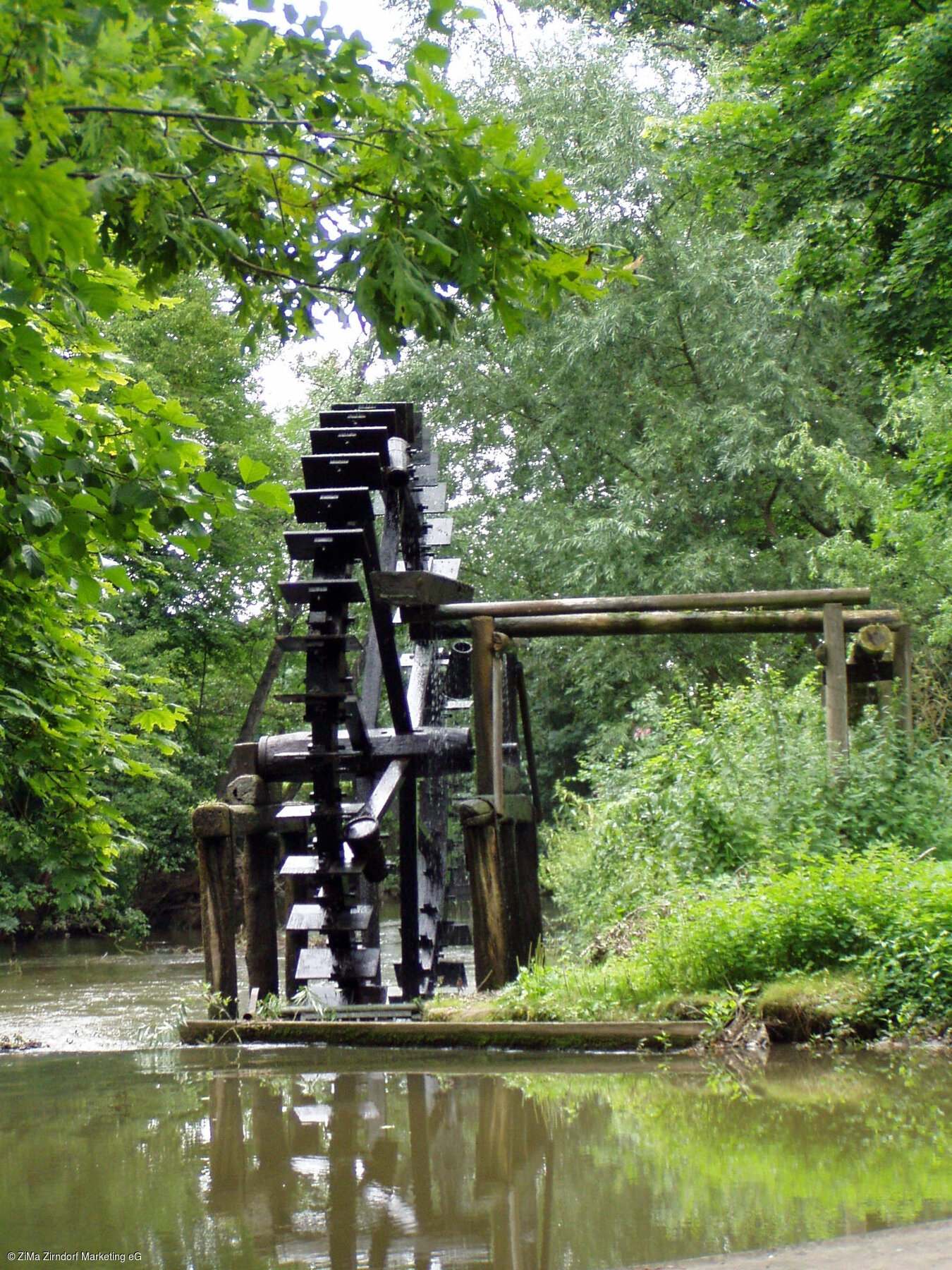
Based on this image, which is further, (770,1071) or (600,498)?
(600,498)

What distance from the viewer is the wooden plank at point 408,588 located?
27.3ft

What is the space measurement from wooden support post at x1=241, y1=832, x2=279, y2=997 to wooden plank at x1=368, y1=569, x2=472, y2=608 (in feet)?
5.59

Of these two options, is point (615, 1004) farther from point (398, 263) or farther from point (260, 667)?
point (260, 667)

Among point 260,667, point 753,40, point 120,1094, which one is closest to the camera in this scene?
point 120,1094

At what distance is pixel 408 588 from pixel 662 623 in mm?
1587

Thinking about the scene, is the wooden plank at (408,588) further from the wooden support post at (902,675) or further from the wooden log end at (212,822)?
the wooden support post at (902,675)

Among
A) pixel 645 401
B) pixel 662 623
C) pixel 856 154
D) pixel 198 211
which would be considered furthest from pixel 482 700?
pixel 645 401

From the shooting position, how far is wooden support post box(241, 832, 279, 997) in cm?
815

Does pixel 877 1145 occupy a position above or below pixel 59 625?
below

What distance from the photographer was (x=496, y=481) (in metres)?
24.5

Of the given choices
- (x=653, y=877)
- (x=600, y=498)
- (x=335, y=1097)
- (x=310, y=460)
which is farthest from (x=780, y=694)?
(x=600, y=498)

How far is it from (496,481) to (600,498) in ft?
7.64

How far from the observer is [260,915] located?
26.9 feet

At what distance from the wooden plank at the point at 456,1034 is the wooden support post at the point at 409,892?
311 centimetres
